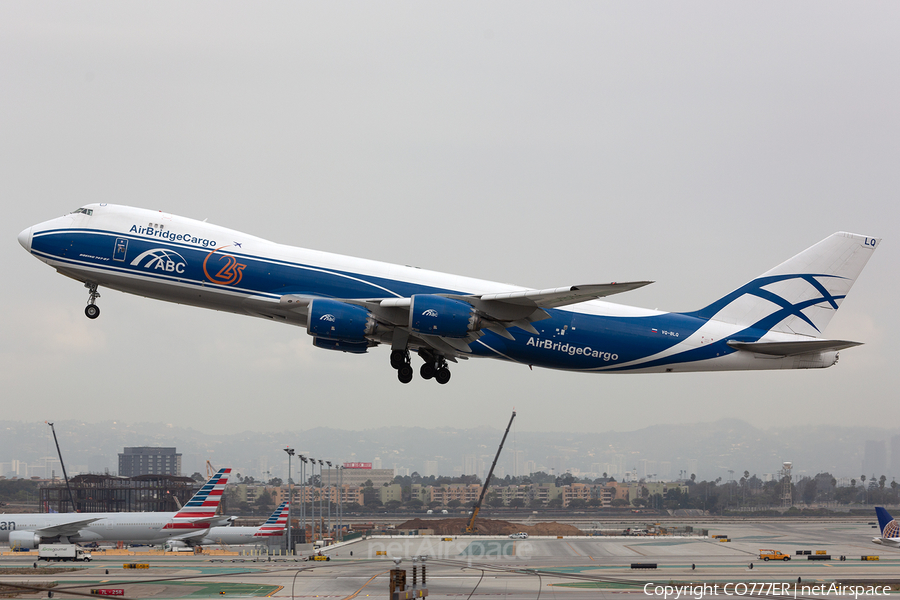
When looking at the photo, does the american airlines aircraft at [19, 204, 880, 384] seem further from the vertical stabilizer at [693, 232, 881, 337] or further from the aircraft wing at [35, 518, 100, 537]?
the aircraft wing at [35, 518, 100, 537]

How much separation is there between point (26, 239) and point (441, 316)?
19.8 meters

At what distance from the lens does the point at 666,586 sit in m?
48.0

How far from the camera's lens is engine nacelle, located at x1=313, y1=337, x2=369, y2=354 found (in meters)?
41.7

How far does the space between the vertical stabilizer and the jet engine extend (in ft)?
58.3

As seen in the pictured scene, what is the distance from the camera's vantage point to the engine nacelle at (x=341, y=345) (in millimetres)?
41719

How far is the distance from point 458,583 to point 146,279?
2486 centimetres

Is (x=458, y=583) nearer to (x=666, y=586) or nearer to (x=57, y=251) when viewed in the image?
(x=666, y=586)

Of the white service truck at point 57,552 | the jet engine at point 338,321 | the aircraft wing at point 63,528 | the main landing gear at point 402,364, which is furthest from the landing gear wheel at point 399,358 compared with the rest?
the aircraft wing at point 63,528

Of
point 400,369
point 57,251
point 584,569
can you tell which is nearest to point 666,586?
point 584,569

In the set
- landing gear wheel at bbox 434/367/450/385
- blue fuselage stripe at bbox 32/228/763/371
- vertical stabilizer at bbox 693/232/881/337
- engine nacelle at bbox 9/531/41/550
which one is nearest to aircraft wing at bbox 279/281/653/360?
blue fuselage stripe at bbox 32/228/763/371

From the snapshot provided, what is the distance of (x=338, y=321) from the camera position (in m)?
37.9

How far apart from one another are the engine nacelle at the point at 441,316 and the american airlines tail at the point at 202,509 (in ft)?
158

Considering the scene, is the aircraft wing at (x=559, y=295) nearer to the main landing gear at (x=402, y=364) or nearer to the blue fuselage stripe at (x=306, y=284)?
the blue fuselage stripe at (x=306, y=284)

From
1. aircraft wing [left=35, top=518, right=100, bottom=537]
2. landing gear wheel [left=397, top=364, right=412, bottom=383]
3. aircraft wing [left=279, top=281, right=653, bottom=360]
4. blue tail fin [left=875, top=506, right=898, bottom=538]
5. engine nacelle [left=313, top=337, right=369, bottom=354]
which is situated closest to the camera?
aircraft wing [left=279, top=281, right=653, bottom=360]
